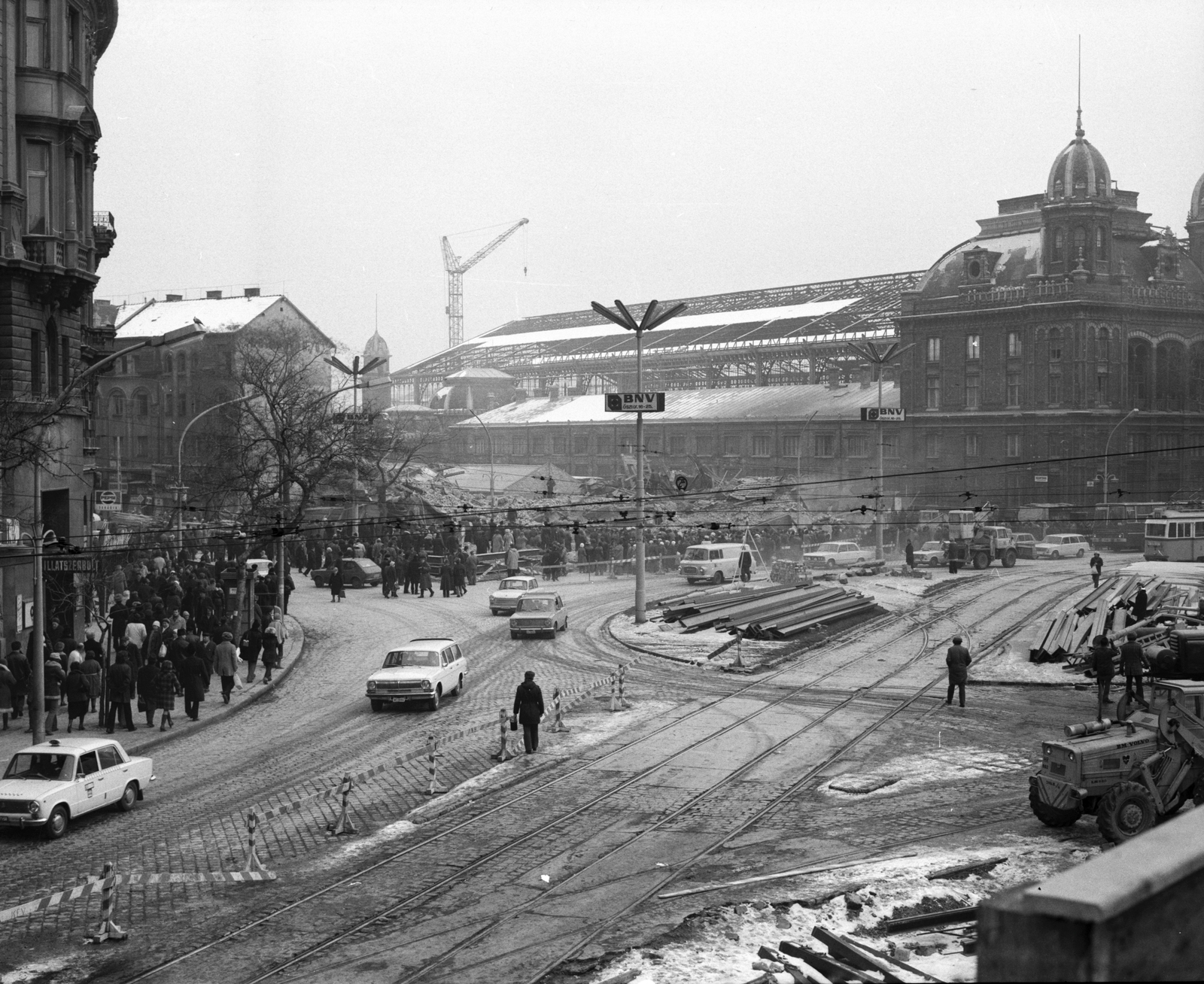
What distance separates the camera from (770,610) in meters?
41.8

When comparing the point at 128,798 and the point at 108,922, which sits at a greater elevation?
the point at 108,922

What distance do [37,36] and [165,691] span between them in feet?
63.2

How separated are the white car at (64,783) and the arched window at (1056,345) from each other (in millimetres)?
68650

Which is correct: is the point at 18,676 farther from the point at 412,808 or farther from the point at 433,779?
the point at 412,808

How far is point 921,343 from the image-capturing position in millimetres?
85375

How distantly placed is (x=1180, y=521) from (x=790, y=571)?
17719mm

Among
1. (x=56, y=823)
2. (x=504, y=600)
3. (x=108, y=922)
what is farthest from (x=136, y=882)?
(x=504, y=600)

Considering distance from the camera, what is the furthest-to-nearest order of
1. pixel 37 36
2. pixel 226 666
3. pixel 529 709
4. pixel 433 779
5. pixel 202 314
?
pixel 202 314 < pixel 37 36 < pixel 226 666 < pixel 529 709 < pixel 433 779

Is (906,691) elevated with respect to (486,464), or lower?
lower

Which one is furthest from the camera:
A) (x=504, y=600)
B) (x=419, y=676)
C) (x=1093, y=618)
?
(x=504, y=600)

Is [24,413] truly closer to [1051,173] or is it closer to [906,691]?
[906,691]

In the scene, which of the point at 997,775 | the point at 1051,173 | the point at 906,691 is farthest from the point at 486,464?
the point at 997,775

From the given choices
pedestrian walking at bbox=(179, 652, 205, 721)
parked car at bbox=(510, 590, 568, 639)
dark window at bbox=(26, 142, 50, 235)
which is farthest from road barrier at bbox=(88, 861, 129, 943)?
dark window at bbox=(26, 142, 50, 235)

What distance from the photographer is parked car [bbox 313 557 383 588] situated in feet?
172
